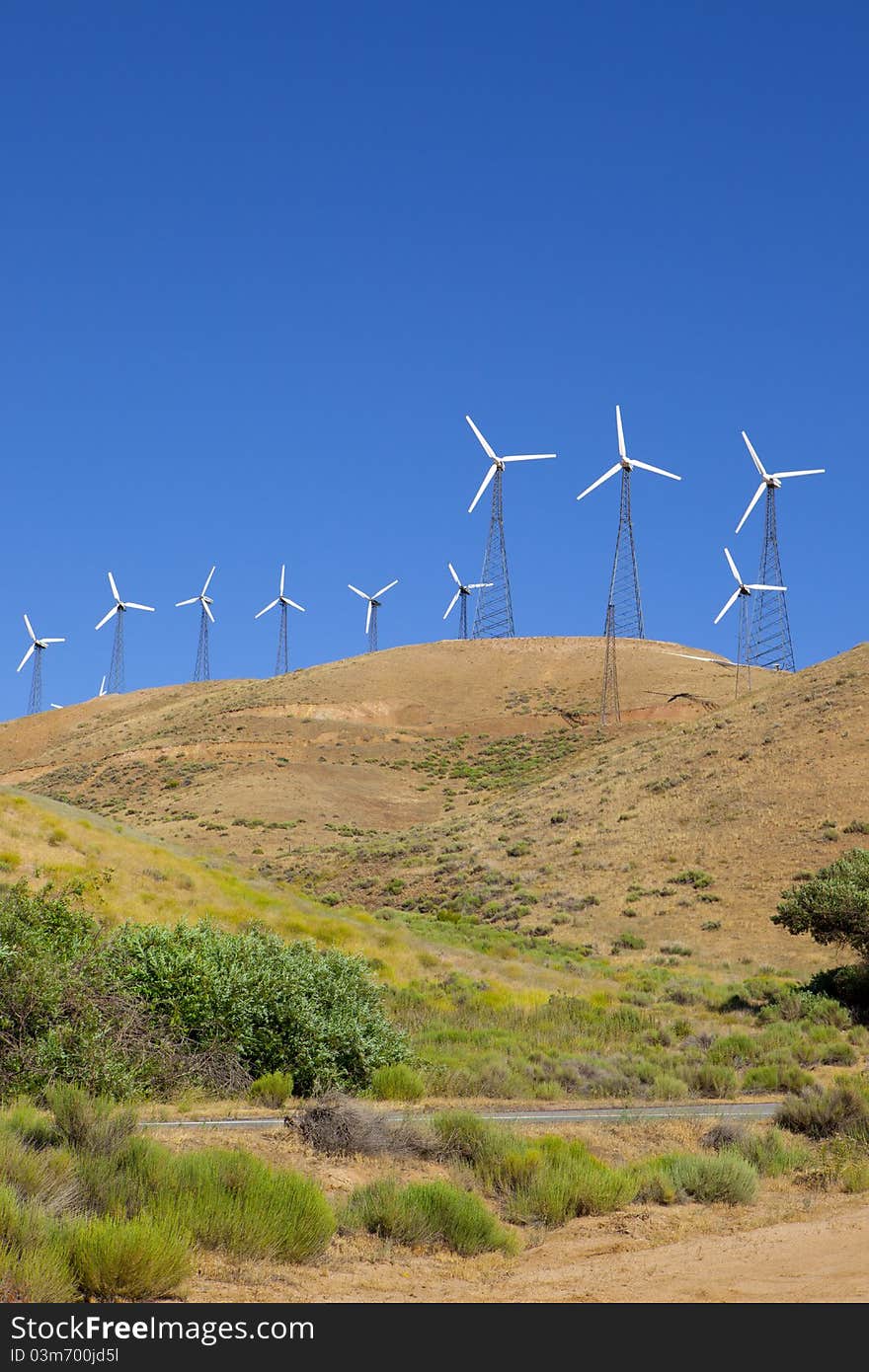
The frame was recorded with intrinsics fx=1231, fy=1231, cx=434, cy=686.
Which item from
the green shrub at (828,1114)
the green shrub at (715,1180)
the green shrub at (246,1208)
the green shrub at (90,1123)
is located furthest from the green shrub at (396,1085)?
the green shrub at (246,1208)

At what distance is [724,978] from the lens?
132ft

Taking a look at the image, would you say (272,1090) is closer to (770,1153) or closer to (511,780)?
(770,1153)

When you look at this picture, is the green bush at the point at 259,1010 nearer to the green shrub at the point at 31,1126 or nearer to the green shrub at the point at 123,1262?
the green shrub at the point at 31,1126

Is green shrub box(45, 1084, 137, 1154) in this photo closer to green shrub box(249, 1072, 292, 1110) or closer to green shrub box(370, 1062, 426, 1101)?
green shrub box(249, 1072, 292, 1110)

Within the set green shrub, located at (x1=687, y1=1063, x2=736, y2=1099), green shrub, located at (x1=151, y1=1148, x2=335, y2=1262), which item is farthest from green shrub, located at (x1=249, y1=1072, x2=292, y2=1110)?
green shrub, located at (x1=687, y1=1063, x2=736, y2=1099)

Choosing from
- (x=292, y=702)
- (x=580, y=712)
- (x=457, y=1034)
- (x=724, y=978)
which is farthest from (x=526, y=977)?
(x=292, y=702)

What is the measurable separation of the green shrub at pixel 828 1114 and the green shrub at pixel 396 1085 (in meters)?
5.70

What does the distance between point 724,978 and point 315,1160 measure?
2887cm

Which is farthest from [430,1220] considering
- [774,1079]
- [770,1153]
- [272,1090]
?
[774,1079]

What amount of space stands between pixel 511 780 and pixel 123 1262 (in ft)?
290

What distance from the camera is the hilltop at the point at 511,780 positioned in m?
55.7

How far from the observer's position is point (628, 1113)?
1928 cm
